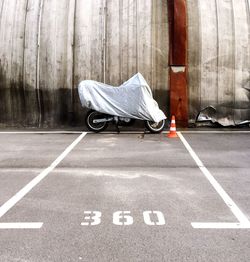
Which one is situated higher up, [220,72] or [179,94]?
[220,72]

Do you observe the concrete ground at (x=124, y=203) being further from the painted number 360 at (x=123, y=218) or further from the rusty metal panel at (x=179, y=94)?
the rusty metal panel at (x=179, y=94)

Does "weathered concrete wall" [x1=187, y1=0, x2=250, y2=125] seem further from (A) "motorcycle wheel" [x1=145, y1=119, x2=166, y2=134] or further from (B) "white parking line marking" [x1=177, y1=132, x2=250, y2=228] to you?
(B) "white parking line marking" [x1=177, y1=132, x2=250, y2=228]

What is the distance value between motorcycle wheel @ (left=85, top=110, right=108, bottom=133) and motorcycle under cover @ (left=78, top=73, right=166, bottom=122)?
271 millimetres

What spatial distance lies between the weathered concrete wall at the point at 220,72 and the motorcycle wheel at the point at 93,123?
335 centimetres

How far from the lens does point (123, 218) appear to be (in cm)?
602

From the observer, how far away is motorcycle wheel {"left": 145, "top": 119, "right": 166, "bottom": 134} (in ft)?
49.0

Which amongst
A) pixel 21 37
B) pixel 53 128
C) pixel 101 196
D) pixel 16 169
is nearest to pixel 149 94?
pixel 53 128

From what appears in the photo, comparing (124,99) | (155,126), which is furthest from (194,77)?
(124,99)

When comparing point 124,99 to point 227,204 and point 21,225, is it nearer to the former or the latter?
point 227,204

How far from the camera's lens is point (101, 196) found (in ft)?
23.5

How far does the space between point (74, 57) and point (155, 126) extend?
3982 millimetres

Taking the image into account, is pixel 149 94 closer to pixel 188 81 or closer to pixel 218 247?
pixel 188 81

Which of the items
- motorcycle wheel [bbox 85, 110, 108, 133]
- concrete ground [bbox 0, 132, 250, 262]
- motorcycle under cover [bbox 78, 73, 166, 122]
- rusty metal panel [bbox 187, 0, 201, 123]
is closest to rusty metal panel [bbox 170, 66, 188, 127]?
rusty metal panel [bbox 187, 0, 201, 123]

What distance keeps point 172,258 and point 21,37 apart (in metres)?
13.7
